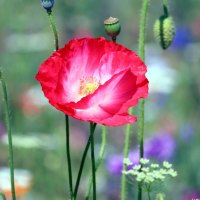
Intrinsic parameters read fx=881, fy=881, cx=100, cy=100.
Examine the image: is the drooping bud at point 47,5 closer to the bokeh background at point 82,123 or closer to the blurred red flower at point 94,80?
the blurred red flower at point 94,80

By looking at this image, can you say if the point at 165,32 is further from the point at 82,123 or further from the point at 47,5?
the point at 82,123

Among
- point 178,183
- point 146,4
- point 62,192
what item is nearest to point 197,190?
point 178,183

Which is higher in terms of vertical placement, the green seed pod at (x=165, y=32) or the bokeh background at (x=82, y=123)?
the green seed pod at (x=165, y=32)

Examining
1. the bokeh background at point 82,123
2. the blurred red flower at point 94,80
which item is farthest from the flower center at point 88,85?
the bokeh background at point 82,123

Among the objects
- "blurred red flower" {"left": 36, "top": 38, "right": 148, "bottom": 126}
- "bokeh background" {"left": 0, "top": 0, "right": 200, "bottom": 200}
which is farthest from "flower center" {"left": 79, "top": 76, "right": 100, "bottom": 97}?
"bokeh background" {"left": 0, "top": 0, "right": 200, "bottom": 200}

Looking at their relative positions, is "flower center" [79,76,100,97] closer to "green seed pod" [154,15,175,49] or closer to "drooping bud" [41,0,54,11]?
"drooping bud" [41,0,54,11]

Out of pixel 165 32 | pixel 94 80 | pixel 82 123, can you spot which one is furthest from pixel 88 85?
pixel 82 123

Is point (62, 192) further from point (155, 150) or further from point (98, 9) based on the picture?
point (98, 9)
